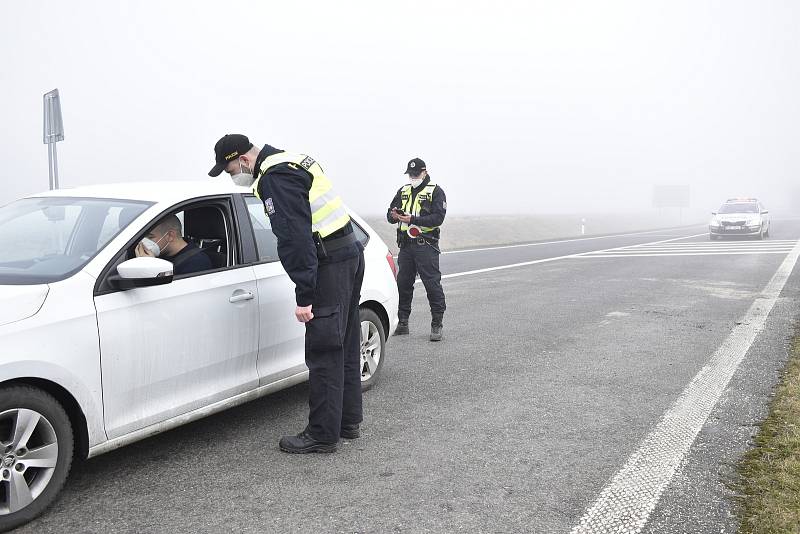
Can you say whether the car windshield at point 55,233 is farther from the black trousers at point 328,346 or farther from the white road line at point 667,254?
the white road line at point 667,254

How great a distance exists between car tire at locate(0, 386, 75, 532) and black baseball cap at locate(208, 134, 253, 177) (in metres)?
1.48

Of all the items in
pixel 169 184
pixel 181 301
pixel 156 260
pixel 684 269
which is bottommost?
pixel 684 269

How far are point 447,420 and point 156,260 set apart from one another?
208 cm

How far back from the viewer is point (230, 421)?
14.4 feet

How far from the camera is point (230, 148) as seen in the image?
3.75 m

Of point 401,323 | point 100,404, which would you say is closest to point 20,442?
point 100,404

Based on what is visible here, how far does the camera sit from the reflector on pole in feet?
36.4

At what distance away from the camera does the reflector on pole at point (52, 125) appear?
11.1 meters

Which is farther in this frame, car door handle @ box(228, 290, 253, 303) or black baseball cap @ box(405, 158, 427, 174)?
black baseball cap @ box(405, 158, 427, 174)

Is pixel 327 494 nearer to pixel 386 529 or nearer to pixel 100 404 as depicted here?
pixel 386 529

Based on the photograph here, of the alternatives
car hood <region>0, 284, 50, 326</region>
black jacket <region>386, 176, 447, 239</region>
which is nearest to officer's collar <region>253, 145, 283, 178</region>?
car hood <region>0, 284, 50, 326</region>

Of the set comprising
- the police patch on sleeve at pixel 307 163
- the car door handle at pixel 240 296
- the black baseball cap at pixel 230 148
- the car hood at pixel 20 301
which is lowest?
the car door handle at pixel 240 296

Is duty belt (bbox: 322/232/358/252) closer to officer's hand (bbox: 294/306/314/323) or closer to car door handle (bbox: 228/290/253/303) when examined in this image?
officer's hand (bbox: 294/306/314/323)

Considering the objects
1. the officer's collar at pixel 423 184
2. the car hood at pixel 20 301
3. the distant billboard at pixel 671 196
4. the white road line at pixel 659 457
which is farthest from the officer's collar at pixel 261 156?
the distant billboard at pixel 671 196
